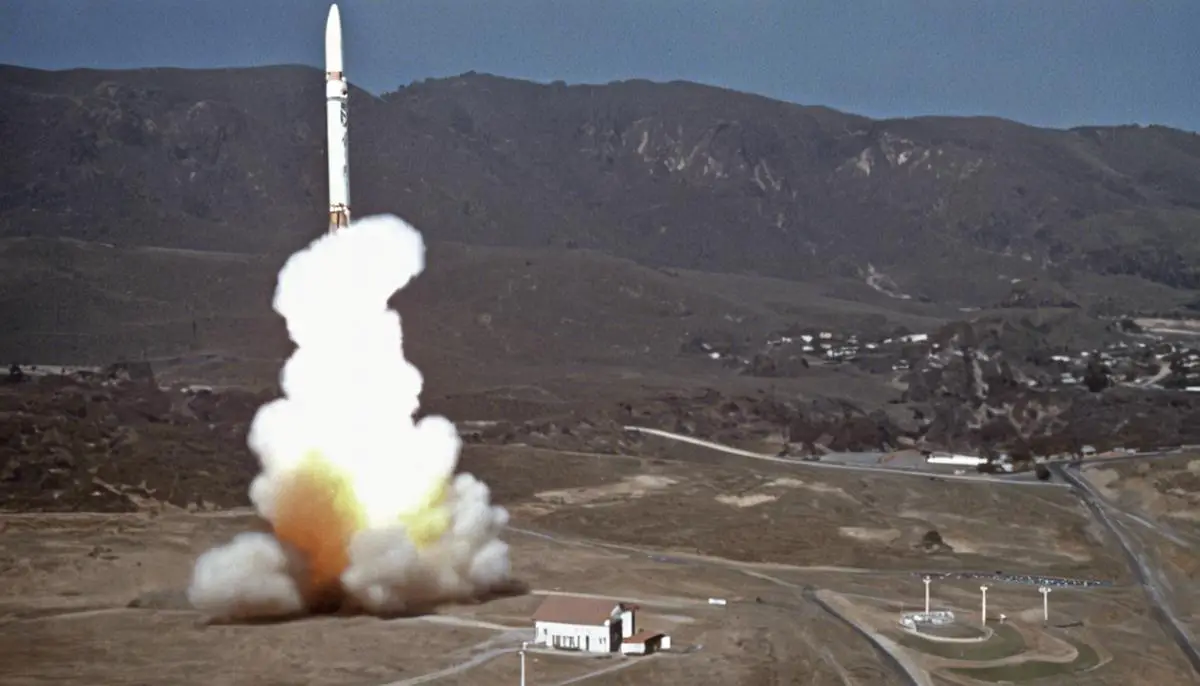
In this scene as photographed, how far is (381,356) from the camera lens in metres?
67.2

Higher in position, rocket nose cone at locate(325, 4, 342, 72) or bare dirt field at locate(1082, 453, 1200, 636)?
rocket nose cone at locate(325, 4, 342, 72)

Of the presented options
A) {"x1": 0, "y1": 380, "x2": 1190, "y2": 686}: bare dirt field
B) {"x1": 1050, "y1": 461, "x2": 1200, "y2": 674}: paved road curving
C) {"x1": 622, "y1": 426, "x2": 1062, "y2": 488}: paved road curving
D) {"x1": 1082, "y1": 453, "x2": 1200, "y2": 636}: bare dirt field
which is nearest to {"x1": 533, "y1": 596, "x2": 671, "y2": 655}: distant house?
{"x1": 0, "y1": 380, "x2": 1190, "y2": 686}: bare dirt field

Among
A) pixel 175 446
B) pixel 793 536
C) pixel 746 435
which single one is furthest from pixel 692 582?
pixel 746 435

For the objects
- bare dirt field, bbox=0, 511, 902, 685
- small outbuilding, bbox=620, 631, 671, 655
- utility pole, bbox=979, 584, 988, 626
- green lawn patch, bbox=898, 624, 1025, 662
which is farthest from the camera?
utility pole, bbox=979, 584, 988, 626

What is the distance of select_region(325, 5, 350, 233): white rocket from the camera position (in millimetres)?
66375

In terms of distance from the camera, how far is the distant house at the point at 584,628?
61562mm

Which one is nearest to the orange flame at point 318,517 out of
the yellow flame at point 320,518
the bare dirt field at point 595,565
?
the yellow flame at point 320,518

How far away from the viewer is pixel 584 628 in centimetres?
6169

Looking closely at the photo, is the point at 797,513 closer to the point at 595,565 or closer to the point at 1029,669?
the point at 595,565

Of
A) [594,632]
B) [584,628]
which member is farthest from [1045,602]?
[584,628]

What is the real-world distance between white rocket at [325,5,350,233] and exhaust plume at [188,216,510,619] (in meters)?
0.75

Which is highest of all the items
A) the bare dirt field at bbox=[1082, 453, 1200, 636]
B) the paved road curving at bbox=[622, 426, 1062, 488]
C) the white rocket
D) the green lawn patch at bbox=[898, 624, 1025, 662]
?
the white rocket

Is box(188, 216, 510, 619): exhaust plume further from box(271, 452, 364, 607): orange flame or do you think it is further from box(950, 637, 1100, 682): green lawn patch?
box(950, 637, 1100, 682): green lawn patch

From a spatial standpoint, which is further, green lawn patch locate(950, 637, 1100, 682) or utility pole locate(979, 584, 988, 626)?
utility pole locate(979, 584, 988, 626)
